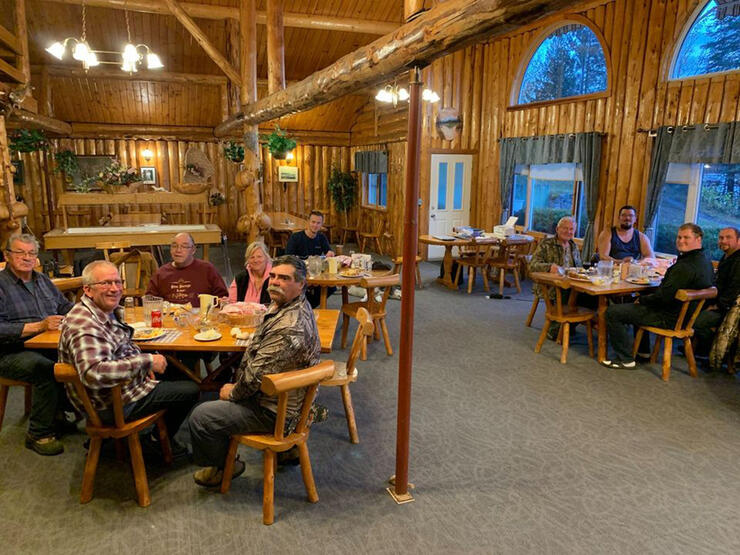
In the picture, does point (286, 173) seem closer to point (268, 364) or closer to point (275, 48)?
Result: point (275, 48)

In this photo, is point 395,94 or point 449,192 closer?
point 395,94

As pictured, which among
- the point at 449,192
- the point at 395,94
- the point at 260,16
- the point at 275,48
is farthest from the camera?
the point at 449,192

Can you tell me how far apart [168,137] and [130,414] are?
1150 centimetres

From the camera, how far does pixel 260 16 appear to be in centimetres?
944

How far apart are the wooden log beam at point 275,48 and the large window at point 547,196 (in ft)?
15.5

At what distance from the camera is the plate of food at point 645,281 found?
16.4 feet

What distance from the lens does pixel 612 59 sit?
24.7 ft

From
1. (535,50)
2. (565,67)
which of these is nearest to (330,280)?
(565,67)

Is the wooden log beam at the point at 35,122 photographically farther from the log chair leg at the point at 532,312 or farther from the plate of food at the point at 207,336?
the log chair leg at the point at 532,312

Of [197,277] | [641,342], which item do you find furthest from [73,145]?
[641,342]

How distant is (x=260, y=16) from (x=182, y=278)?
7.09 metres

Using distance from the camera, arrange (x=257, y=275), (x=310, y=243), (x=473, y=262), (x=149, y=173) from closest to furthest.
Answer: (x=257, y=275) < (x=310, y=243) < (x=473, y=262) < (x=149, y=173)

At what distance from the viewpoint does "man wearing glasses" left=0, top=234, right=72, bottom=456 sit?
3.25 metres

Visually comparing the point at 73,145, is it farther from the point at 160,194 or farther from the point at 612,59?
the point at 612,59
